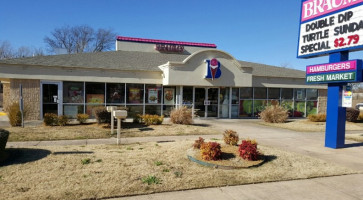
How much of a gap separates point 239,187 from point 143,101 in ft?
43.5

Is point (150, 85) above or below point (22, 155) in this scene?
above

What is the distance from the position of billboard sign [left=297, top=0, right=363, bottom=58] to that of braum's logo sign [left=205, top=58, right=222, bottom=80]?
23.7 feet

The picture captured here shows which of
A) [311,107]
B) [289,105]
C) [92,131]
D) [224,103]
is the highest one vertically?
[224,103]

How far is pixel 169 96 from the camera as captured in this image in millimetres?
18984

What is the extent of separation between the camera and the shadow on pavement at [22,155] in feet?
23.0

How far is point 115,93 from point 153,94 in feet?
8.50

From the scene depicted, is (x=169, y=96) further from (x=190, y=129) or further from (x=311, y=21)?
(x=311, y=21)

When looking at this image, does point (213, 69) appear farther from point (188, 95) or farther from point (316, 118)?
point (316, 118)

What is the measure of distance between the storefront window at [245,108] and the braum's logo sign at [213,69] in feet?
12.8

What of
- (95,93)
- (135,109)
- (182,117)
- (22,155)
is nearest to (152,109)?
(135,109)

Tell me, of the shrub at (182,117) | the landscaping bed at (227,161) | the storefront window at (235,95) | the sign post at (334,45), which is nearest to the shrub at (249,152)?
the landscaping bed at (227,161)

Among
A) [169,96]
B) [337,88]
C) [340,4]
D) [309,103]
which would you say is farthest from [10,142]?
[309,103]

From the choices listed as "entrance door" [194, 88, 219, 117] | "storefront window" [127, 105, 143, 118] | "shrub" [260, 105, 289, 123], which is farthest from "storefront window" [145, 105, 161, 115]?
"shrub" [260, 105, 289, 123]

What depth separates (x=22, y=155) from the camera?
7.64 m
